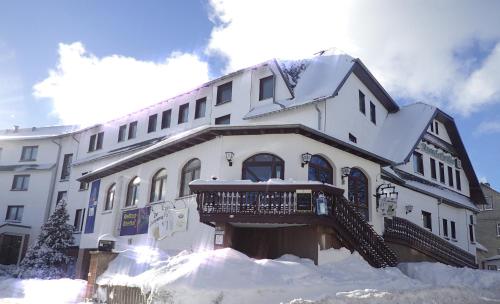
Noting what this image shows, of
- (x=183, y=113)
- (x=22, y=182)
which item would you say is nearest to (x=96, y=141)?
(x=22, y=182)

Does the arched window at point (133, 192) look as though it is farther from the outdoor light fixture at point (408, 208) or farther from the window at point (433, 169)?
the window at point (433, 169)

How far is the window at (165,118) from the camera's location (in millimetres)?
27794

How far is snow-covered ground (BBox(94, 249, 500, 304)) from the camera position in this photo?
32.8 ft

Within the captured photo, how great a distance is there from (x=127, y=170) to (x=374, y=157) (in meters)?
10.8

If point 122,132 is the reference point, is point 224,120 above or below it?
below

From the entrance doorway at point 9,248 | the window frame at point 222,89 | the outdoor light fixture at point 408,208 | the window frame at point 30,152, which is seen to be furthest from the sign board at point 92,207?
the window frame at point 30,152

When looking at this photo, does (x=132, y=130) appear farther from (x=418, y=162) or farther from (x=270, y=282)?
(x=270, y=282)

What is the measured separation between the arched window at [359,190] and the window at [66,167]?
23.7 meters

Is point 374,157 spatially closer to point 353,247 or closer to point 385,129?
point 353,247

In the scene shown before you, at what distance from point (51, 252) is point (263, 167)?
55.5 ft

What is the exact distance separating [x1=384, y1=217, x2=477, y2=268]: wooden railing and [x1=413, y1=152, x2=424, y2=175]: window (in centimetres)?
485

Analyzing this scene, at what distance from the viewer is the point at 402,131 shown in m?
25.3

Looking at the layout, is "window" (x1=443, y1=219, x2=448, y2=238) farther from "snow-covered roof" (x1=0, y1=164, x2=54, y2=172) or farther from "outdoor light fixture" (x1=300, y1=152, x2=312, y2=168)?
"snow-covered roof" (x1=0, y1=164, x2=54, y2=172)

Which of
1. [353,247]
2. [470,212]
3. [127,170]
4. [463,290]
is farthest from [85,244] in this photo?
[470,212]
